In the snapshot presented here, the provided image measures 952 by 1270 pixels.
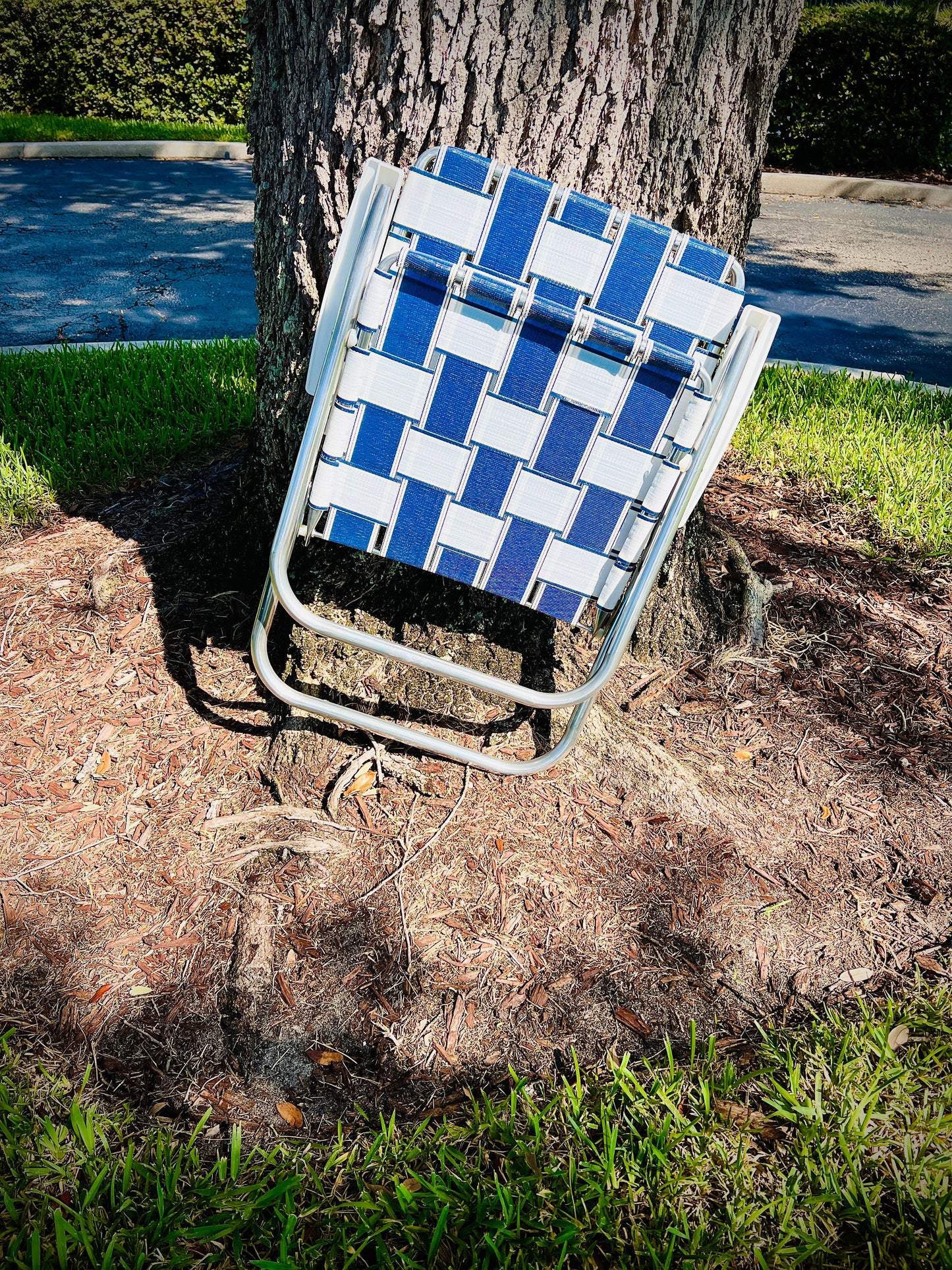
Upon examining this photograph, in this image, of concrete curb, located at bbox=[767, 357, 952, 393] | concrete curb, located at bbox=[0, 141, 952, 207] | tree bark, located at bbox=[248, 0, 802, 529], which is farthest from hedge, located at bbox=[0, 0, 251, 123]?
tree bark, located at bbox=[248, 0, 802, 529]

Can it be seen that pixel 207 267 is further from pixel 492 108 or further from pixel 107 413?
pixel 492 108

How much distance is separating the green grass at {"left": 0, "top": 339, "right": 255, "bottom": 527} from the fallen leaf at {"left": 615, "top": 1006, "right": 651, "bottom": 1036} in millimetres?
2194

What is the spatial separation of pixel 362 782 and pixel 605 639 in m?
0.67

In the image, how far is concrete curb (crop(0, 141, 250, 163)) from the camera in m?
8.76

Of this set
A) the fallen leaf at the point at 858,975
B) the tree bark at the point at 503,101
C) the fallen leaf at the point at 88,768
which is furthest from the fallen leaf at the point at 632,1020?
the tree bark at the point at 503,101

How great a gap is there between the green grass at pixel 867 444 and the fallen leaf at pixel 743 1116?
80.2 inches

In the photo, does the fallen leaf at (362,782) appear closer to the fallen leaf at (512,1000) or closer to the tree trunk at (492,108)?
the tree trunk at (492,108)

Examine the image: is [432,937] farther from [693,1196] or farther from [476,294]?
[476,294]

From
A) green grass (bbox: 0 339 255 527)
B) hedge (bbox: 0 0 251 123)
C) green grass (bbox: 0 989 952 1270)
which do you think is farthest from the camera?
hedge (bbox: 0 0 251 123)

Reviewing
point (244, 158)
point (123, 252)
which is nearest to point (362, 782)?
point (123, 252)

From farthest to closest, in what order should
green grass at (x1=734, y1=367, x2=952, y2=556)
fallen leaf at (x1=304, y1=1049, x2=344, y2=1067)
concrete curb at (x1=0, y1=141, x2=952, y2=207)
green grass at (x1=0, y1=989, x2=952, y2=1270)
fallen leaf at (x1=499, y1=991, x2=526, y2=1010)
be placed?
concrete curb at (x1=0, y1=141, x2=952, y2=207) < green grass at (x1=734, y1=367, x2=952, y2=556) < fallen leaf at (x1=499, y1=991, x2=526, y2=1010) < fallen leaf at (x1=304, y1=1049, x2=344, y2=1067) < green grass at (x1=0, y1=989, x2=952, y2=1270)

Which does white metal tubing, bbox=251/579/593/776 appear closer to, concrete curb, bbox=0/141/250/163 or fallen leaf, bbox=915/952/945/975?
fallen leaf, bbox=915/952/945/975

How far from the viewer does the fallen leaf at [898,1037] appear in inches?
67.5

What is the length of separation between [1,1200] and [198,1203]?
0.98 feet
